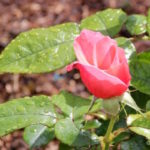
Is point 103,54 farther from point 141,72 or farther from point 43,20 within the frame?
point 43,20

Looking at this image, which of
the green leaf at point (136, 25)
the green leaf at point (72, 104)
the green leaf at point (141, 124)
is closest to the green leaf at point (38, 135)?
the green leaf at point (72, 104)

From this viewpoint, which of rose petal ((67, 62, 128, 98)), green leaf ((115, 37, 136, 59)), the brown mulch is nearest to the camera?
rose petal ((67, 62, 128, 98))

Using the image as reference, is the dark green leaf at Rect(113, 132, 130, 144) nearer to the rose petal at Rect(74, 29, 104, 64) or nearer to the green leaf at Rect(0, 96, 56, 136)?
the green leaf at Rect(0, 96, 56, 136)

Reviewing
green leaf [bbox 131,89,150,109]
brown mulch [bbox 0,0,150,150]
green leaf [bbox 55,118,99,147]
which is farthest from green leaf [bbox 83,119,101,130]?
brown mulch [bbox 0,0,150,150]

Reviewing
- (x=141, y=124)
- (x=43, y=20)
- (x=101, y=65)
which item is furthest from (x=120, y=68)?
(x=43, y=20)

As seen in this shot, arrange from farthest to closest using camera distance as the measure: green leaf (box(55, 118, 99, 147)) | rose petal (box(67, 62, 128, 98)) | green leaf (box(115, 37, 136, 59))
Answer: green leaf (box(115, 37, 136, 59)), green leaf (box(55, 118, 99, 147)), rose petal (box(67, 62, 128, 98))

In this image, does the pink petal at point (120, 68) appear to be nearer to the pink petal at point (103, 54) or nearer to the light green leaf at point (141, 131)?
the pink petal at point (103, 54)

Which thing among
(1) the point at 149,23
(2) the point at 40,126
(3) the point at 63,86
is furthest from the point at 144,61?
(3) the point at 63,86
